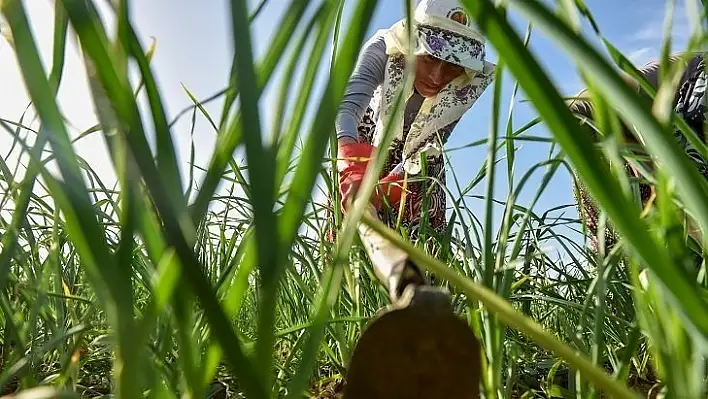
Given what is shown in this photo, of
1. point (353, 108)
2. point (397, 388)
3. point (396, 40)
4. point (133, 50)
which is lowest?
point (397, 388)

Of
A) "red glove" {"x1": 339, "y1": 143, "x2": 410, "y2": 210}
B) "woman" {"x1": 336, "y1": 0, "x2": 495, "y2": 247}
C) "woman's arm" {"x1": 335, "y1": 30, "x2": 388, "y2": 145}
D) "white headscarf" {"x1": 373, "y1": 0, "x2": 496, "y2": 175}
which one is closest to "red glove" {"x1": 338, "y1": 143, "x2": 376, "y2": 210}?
"red glove" {"x1": 339, "y1": 143, "x2": 410, "y2": 210}

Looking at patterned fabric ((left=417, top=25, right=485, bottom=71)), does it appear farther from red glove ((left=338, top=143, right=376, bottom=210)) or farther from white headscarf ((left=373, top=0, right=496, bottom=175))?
red glove ((left=338, top=143, right=376, bottom=210))

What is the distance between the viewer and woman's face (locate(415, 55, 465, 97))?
1870 mm

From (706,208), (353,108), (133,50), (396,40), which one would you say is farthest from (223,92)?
(396,40)

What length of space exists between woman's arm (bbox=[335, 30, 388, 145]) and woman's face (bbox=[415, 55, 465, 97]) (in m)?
0.12

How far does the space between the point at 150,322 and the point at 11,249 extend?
0.31 feet

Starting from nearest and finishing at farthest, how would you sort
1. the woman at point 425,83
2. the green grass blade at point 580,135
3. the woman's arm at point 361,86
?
the green grass blade at point 580,135 → the woman's arm at point 361,86 → the woman at point 425,83

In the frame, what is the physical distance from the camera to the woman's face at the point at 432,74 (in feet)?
6.14

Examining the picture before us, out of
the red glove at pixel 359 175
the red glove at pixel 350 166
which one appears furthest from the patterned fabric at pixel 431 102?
the red glove at pixel 350 166

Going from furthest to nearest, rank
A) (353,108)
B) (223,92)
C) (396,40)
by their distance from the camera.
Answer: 1. (396,40)
2. (353,108)
3. (223,92)

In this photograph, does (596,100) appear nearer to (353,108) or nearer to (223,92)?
(223,92)

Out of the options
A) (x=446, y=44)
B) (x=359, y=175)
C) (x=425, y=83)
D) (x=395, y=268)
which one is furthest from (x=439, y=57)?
(x=395, y=268)

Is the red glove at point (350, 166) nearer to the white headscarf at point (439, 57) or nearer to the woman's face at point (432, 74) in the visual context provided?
the white headscarf at point (439, 57)

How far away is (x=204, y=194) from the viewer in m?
0.23
